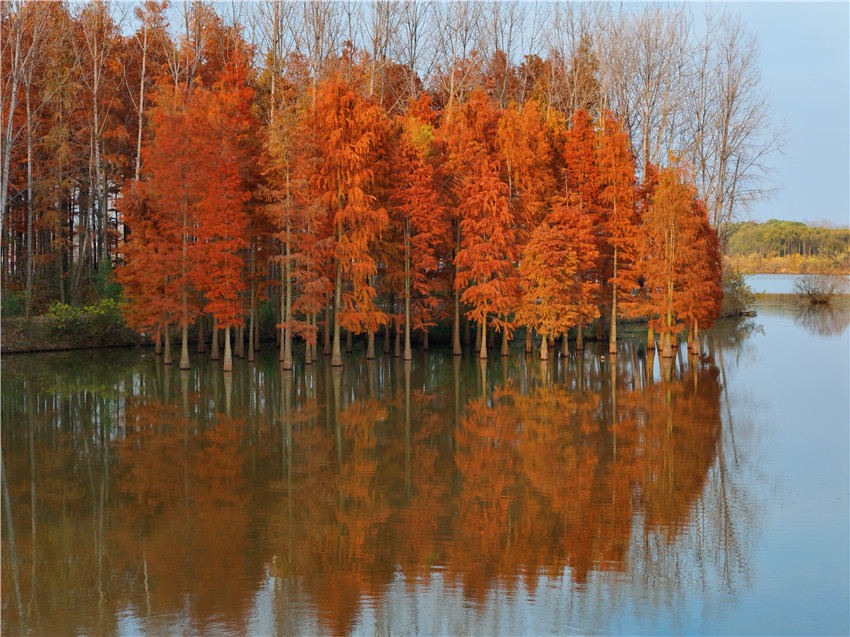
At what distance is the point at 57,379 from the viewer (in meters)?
29.8

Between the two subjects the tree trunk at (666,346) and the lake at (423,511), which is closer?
the lake at (423,511)

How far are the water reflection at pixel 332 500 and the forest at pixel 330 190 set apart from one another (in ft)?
28.4

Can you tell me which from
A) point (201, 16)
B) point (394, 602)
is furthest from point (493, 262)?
point (394, 602)

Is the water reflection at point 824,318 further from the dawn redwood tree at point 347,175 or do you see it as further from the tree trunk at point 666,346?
the dawn redwood tree at point 347,175

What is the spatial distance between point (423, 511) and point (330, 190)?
22356 millimetres

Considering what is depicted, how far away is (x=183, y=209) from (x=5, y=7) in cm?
1281

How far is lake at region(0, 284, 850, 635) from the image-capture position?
960 centimetres

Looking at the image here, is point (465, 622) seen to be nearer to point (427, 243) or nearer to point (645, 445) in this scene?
point (645, 445)

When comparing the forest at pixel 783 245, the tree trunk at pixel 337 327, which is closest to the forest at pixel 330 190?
the tree trunk at pixel 337 327

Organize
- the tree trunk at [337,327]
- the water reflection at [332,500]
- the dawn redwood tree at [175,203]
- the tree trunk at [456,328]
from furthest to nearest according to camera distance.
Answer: the tree trunk at [456,328]
the tree trunk at [337,327]
the dawn redwood tree at [175,203]
the water reflection at [332,500]

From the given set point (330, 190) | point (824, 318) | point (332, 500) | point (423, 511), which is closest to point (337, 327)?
point (330, 190)

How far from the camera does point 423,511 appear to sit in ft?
44.5

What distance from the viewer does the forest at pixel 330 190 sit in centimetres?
3259

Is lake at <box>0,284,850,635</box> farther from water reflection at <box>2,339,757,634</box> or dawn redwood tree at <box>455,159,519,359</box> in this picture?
dawn redwood tree at <box>455,159,519,359</box>
